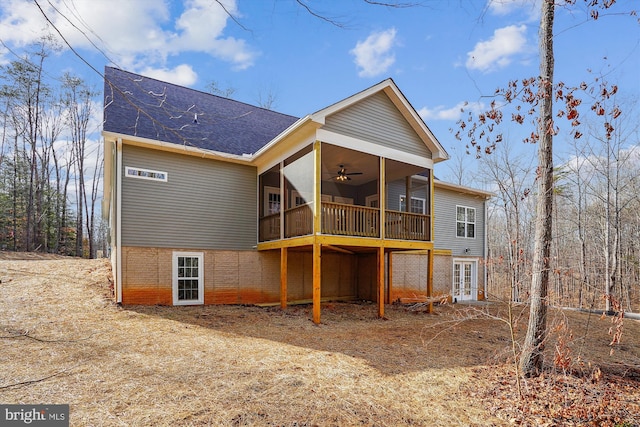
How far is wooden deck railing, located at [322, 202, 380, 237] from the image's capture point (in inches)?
358

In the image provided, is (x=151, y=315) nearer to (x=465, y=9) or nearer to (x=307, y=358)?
(x=307, y=358)

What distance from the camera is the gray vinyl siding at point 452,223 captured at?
585 inches

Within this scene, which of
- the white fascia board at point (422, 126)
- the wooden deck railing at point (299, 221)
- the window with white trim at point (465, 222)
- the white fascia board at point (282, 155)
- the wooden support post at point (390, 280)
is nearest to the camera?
the wooden deck railing at point (299, 221)

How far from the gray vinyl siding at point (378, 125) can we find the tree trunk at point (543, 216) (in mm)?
4832

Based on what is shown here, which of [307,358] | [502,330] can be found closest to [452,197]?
[502,330]

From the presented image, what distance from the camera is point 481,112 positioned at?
5.68 m

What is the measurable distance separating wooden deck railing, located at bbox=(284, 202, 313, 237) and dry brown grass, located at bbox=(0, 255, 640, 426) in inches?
91.8

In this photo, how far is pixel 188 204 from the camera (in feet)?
34.0

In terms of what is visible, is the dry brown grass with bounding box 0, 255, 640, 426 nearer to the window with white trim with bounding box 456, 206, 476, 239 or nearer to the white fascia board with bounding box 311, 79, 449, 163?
the white fascia board with bounding box 311, 79, 449, 163

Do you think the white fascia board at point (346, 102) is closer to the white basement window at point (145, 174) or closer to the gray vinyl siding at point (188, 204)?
the gray vinyl siding at point (188, 204)

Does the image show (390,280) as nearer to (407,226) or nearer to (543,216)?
(407,226)

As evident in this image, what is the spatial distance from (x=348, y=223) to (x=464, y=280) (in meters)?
8.94

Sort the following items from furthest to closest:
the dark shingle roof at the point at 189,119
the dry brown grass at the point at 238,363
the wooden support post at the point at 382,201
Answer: the dark shingle roof at the point at 189,119 → the wooden support post at the point at 382,201 → the dry brown grass at the point at 238,363

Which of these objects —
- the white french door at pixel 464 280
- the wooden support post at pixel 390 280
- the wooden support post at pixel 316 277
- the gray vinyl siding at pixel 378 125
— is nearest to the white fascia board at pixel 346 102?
the gray vinyl siding at pixel 378 125
